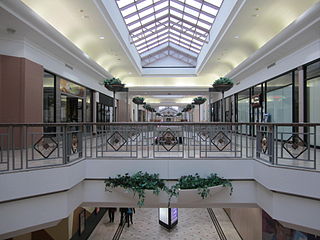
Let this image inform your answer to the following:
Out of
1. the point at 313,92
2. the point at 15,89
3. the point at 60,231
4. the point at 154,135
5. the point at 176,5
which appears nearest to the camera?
the point at 154,135

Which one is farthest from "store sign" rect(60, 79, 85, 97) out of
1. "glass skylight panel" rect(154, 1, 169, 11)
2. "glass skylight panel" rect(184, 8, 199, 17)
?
"glass skylight panel" rect(184, 8, 199, 17)

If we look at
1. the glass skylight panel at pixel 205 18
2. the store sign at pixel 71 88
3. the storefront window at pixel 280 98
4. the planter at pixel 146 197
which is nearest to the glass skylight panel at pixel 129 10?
the glass skylight panel at pixel 205 18

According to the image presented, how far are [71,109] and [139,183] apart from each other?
6397mm

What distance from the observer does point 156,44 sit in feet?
47.6

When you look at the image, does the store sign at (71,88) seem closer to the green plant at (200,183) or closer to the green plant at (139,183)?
the green plant at (139,183)

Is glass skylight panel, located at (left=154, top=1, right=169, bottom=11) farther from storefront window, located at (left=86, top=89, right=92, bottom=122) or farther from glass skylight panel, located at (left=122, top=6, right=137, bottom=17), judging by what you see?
storefront window, located at (left=86, top=89, right=92, bottom=122)

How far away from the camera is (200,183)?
4.17 metres

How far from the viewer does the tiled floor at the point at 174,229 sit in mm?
8758

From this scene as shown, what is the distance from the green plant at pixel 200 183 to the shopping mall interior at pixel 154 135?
21mm

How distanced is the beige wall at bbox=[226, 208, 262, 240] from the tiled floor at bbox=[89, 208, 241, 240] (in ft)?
1.40

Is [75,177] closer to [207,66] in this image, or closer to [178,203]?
[178,203]

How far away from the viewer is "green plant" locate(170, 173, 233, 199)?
4.07m

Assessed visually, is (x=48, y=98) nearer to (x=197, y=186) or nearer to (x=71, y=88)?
(x=71, y=88)

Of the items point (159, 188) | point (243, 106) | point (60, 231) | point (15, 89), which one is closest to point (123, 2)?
point (15, 89)
